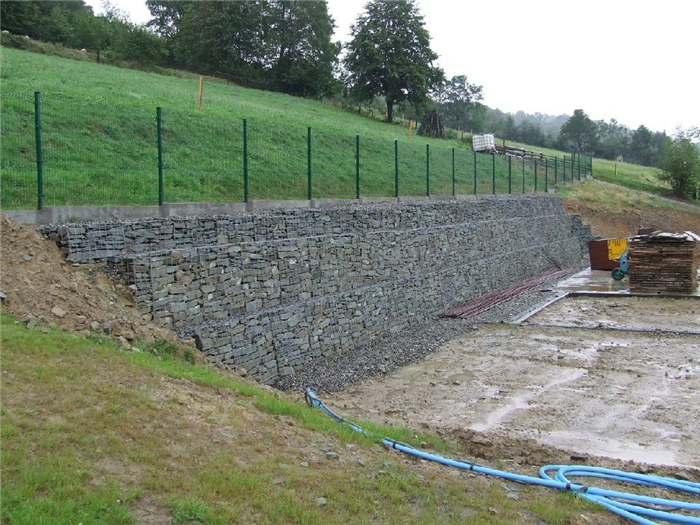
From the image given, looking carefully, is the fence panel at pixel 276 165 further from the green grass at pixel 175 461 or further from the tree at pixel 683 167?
the tree at pixel 683 167

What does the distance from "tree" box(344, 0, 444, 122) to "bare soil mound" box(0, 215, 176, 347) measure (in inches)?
2060

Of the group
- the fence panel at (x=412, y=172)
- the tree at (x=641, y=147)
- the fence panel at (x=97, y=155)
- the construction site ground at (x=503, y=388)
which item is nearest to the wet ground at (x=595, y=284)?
the construction site ground at (x=503, y=388)

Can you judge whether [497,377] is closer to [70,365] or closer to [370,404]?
[370,404]

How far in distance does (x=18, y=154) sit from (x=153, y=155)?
12.4 ft

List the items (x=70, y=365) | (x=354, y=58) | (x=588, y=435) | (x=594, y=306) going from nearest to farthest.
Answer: (x=70, y=365) < (x=588, y=435) < (x=594, y=306) < (x=354, y=58)

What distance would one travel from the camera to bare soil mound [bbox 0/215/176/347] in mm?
7656

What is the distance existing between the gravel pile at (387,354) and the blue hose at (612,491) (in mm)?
4118

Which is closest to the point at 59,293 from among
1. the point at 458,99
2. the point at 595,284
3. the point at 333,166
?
the point at 333,166

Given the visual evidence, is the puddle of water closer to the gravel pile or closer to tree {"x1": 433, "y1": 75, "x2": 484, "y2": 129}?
the gravel pile

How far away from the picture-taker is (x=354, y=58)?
61.9 meters

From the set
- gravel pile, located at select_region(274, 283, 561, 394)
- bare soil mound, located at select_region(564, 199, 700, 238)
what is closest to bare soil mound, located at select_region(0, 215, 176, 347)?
gravel pile, located at select_region(274, 283, 561, 394)

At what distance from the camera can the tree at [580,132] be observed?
96.6 meters

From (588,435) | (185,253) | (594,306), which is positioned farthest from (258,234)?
(594,306)

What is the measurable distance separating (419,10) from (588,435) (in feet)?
199
